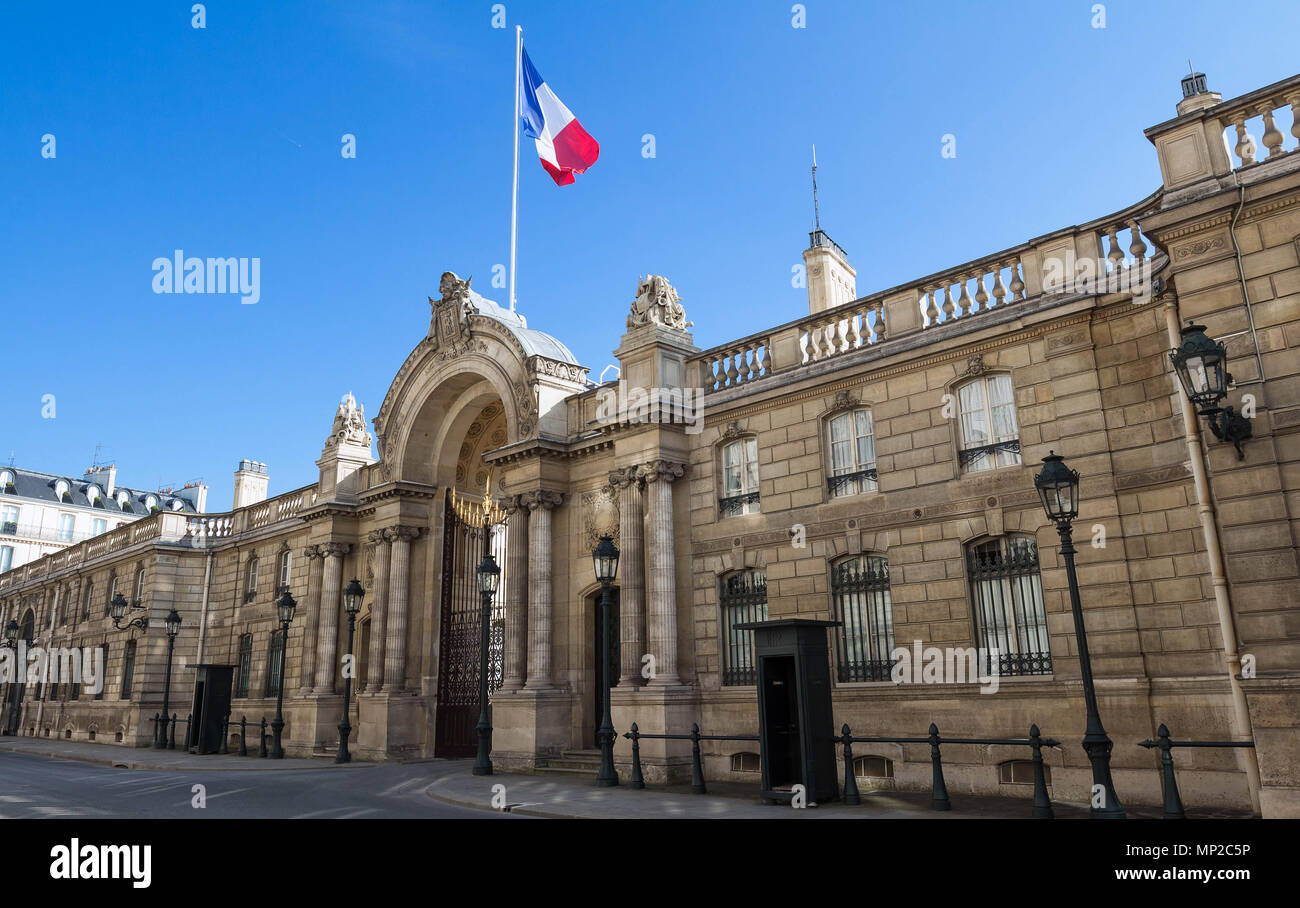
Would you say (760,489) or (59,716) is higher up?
(760,489)

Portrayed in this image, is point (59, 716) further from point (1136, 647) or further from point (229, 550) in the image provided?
point (1136, 647)

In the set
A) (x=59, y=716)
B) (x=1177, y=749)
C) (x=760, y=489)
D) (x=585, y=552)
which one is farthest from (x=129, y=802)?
(x=59, y=716)

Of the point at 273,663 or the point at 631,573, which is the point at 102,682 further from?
the point at 631,573

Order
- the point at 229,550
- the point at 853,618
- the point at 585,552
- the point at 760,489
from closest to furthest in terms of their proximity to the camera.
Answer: the point at 853,618
the point at 760,489
the point at 585,552
the point at 229,550

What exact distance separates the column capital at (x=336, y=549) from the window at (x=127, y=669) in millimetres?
13781

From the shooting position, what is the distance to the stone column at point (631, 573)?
19.3 meters

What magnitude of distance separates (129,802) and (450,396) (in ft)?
47.0

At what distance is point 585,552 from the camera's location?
21719mm

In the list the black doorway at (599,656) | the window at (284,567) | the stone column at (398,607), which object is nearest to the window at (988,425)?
the black doorway at (599,656)

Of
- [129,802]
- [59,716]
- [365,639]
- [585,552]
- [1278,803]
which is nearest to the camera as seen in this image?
[1278,803]

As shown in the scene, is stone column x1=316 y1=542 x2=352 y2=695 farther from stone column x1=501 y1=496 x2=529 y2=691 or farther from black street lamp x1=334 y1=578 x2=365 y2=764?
stone column x1=501 y1=496 x2=529 y2=691

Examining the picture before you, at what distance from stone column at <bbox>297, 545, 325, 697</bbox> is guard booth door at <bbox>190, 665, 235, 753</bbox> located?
2.31 metres

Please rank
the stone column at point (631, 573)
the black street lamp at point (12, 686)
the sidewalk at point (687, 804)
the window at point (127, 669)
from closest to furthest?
the sidewalk at point (687, 804)
the stone column at point (631, 573)
the window at point (127, 669)
the black street lamp at point (12, 686)

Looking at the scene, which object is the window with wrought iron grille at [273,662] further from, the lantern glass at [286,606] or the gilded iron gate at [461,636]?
the gilded iron gate at [461,636]
